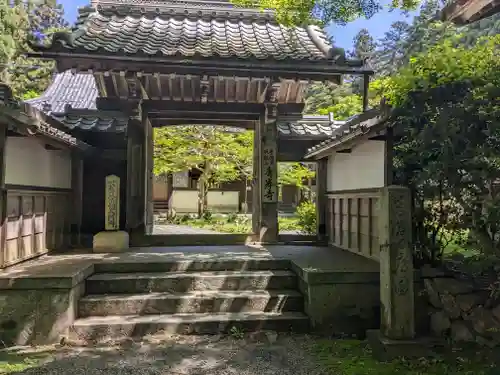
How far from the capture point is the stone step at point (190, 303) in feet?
16.6

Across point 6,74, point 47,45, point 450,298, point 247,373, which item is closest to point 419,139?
point 450,298

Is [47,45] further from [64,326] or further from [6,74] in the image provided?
[6,74]

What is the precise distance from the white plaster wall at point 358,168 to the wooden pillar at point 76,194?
5.23 meters

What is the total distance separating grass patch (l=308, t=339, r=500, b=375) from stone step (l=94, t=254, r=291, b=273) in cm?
182

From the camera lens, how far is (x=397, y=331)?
13.8ft

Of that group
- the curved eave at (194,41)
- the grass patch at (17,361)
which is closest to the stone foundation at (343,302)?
the grass patch at (17,361)

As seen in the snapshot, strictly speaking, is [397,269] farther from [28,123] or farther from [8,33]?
[8,33]

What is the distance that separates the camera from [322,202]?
8859mm

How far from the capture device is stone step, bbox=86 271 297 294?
5395mm

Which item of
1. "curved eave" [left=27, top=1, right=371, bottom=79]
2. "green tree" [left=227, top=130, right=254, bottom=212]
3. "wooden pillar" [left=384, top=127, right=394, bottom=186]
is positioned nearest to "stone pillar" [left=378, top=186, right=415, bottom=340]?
"wooden pillar" [left=384, top=127, right=394, bottom=186]

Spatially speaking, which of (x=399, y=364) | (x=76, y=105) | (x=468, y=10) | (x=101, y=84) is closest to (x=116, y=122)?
(x=101, y=84)

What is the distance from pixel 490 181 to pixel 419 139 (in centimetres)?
78

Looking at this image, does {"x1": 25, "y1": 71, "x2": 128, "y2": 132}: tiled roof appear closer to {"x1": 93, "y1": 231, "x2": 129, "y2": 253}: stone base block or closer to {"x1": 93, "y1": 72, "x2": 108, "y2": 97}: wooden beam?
{"x1": 93, "y1": 72, "x2": 108, "y2": 97}: wooden beam

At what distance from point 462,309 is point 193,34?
659cm
